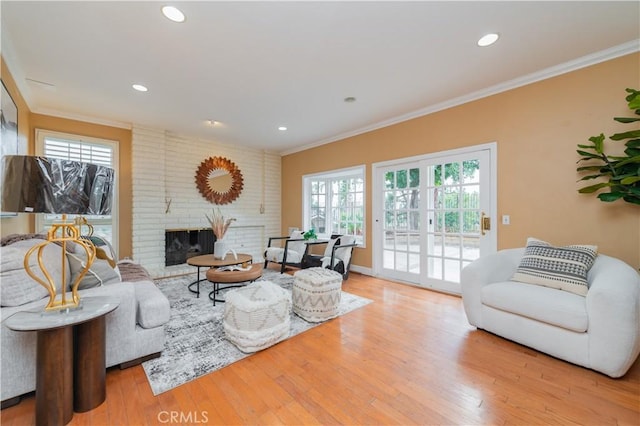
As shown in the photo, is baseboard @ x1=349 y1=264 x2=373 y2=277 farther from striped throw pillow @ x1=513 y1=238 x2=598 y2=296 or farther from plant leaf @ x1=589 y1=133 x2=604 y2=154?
plant leaf @ x1=589 y1=133 x2=604 y2=154

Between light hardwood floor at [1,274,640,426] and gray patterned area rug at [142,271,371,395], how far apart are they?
8cm

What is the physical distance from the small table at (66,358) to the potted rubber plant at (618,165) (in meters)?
3.90

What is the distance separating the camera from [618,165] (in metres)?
2.27

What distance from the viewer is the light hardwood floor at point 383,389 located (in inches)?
57.3

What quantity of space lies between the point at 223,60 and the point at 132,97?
65.6 inches

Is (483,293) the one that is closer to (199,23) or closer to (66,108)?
(199,23)

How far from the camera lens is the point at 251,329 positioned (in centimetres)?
213

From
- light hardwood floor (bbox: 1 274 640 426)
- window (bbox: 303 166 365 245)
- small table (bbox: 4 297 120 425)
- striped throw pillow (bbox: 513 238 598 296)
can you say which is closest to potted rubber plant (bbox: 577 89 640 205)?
striped throw pillow (bbox: 513 238 598 296)

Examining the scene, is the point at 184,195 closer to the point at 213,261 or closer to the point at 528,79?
the point at 213,261

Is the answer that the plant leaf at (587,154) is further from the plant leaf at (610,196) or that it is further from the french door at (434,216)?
the french door at (434,216)

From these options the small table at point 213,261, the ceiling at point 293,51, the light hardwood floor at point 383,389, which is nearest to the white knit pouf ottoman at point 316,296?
the light hardwood floor at point 383,389

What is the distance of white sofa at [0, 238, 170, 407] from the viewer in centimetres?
147

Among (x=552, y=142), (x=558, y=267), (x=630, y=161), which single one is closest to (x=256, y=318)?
(x=558, y=267)

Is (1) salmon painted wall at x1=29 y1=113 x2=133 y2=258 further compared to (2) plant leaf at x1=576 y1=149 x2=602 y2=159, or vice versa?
(1) salmon painted wall at x1=29 y1=113 x2=133 y2=258
